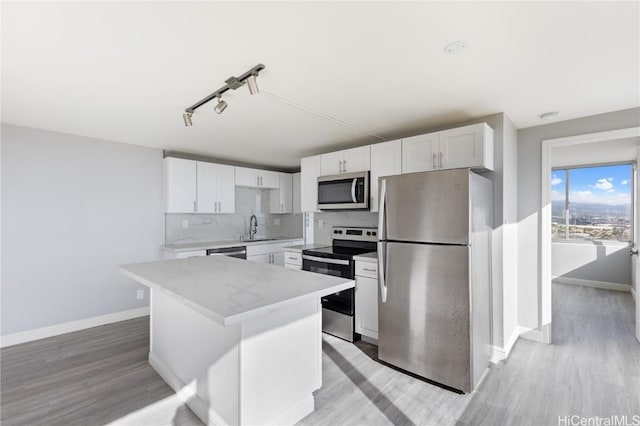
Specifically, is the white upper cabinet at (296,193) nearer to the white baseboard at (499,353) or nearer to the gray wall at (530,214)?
the gray wall at (530,214)

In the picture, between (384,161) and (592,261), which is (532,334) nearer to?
(384,161)

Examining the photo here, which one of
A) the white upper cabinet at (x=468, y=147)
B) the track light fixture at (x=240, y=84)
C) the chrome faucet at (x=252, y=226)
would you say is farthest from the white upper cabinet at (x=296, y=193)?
the track light fixture at (x=240, y=84)

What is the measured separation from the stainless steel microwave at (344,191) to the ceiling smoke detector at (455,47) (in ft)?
5.86

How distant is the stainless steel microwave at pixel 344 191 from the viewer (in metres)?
3.46

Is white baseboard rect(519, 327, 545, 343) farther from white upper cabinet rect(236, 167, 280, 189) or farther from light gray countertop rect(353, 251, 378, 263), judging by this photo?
white upper cabinet rect(236, 167, 280, 189)

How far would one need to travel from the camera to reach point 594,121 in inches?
114

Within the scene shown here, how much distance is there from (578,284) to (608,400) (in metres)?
4.42

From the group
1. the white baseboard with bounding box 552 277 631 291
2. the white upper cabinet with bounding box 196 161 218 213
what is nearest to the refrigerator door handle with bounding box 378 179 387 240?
the white upper cabinet with bounding box 196 161 218 213

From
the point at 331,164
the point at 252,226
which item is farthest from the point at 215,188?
the point at 331,164

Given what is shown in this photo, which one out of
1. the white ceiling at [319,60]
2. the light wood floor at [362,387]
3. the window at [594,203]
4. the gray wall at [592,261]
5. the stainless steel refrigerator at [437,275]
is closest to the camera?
the white ceiling at [319,60]

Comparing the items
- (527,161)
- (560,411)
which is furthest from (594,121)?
(560,411)

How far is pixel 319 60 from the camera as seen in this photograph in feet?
6.15

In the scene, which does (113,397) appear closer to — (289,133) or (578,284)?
(289,133)

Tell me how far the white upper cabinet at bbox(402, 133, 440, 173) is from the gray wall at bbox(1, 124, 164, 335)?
340cm
